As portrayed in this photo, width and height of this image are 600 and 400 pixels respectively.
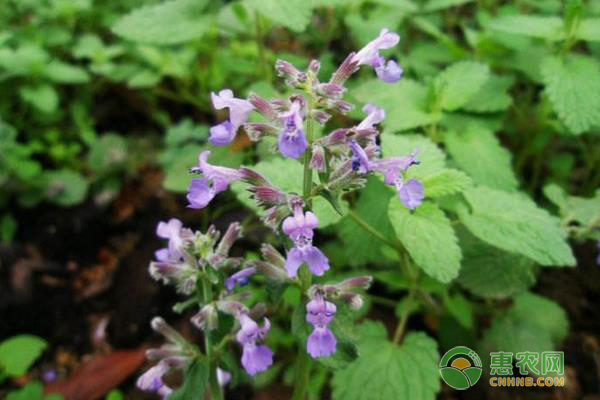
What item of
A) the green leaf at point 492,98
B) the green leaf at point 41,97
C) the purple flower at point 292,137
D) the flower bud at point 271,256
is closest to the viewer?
the purple flower at point 292,137

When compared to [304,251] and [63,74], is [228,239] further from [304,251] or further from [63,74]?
[63,74]

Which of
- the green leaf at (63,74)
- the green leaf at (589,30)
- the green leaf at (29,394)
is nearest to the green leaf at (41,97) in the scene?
the green leaf at (63,74)

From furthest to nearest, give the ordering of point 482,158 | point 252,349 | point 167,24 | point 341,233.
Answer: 1. point 167,24
2. point 482,158
3. point 341,233
4. point 252,349

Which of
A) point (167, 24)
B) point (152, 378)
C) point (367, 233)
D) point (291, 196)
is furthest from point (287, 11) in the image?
point (152, 378)

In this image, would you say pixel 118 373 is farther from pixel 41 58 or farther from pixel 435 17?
pixel 435 17

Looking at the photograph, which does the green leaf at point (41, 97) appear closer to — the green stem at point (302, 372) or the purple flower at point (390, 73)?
the green stem at point (302, 372)

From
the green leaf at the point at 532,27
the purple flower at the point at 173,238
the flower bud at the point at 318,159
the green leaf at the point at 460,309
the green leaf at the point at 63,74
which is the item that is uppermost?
the green leaf at the point at 532,27
